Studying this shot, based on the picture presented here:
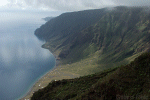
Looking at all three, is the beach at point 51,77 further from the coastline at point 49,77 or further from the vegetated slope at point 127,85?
the vegetated slope at point 127,85

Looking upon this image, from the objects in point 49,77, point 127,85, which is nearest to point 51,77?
point 49,77

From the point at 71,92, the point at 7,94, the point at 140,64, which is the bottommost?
the point at 7,94

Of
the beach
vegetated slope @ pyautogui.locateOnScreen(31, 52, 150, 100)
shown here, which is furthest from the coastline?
vegetated slope @ pyautogui.locateOnScreen(31, 52, 150, 100)

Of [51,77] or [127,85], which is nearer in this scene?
[127,85]

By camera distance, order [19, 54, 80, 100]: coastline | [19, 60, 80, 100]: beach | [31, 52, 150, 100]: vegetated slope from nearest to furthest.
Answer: [31, 52, 150, 100]: vegetated slope → [19, 54, 80, 100]: coastline → [19, 60, 80, 100]: beach

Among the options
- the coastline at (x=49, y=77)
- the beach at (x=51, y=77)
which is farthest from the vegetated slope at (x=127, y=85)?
the beach at (x=51, y=77)

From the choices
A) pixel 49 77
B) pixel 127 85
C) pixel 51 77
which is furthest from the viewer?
pixel 49 77

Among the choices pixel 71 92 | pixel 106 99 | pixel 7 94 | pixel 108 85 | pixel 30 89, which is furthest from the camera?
pixel 30 89

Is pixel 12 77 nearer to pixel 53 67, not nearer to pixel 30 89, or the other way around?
pixel 30 89

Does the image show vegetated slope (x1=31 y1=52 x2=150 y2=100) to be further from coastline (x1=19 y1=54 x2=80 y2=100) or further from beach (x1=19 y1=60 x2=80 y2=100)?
beach (x1=19 y1=60 x2=80 y2=100)

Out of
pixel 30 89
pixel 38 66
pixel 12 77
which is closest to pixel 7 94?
pixel 30 89

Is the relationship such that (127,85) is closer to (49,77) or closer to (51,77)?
(51,77)
